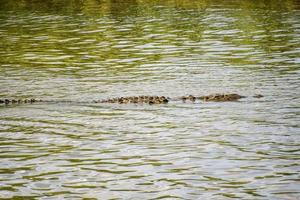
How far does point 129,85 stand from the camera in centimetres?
2789

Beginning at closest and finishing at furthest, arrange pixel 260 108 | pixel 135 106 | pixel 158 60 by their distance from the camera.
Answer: pixel 260 108 → pixel 135 106 → pixel 158 60

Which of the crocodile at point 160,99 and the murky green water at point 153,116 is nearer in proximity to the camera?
the murky green water at point 153,116

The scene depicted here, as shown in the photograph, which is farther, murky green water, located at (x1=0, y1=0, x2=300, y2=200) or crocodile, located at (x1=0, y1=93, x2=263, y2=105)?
crocodile, located at (x1=0, y1=93, x2=263, y2=105)

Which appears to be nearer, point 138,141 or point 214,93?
point 138,141

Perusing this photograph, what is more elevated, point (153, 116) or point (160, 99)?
point (160, 99)

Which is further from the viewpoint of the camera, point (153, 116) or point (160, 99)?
point (160, 99)

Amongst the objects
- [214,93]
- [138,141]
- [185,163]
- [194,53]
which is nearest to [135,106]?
[214,93]

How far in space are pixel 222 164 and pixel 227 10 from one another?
1684 inches

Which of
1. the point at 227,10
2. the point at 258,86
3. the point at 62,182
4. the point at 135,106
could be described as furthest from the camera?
the point at 227,10

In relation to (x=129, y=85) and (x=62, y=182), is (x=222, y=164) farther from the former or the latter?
(x=129, y=85)

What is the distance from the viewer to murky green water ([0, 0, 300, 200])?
14656 millimetres

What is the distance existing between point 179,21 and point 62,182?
37.4 metres

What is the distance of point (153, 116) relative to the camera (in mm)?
22000

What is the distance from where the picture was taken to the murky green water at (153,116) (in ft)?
48.1
